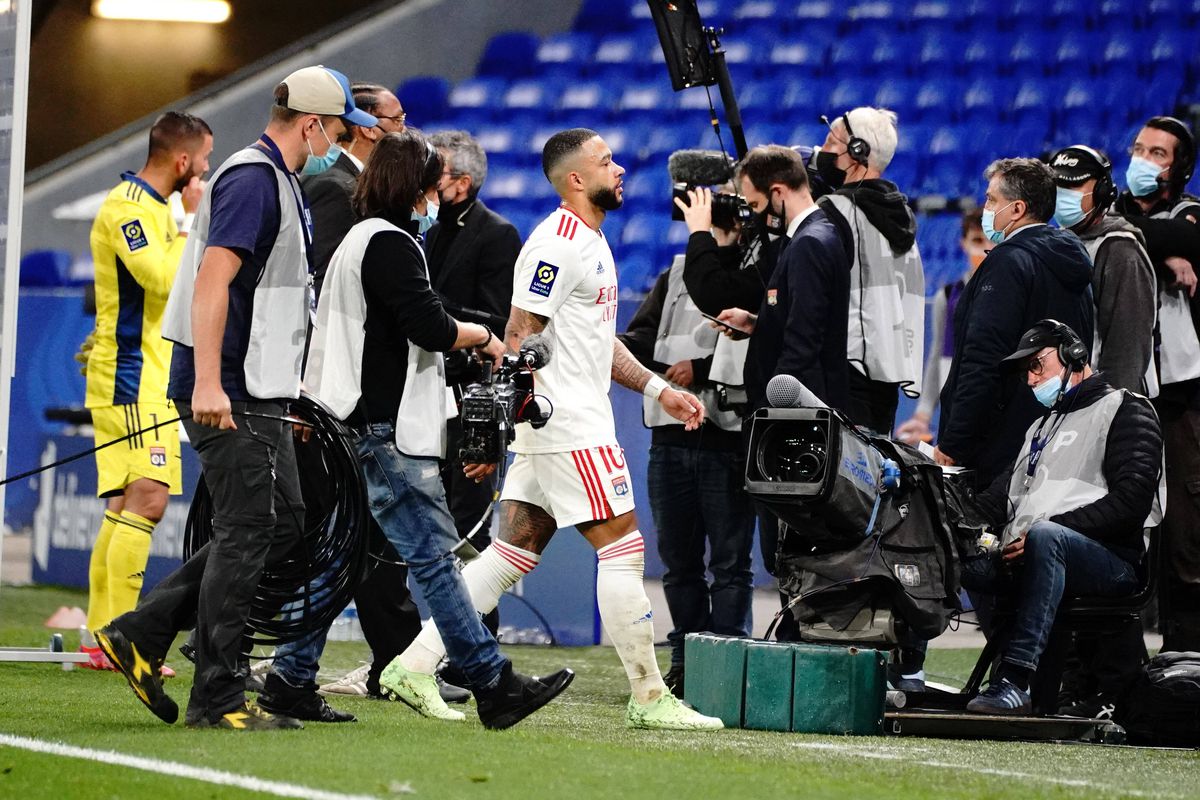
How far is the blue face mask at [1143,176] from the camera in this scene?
7422mm

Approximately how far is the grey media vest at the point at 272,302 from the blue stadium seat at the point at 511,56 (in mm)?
12475

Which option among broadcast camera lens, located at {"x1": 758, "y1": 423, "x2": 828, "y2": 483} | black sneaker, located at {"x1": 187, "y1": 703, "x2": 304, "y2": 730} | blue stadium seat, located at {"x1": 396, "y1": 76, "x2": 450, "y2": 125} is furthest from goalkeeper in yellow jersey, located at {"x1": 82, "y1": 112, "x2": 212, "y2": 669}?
blue stadium seat, located at {"x1": 396, "y1": 76, "x2": 450, "y2": 125}

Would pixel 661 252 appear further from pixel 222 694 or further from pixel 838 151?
pixel 222 694

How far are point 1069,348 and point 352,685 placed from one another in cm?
299

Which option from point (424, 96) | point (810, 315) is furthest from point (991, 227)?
point (424, 96)

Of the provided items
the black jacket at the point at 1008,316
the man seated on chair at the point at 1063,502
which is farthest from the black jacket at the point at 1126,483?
the black jacket at the point at 1008,316

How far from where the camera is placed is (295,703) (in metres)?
5.60

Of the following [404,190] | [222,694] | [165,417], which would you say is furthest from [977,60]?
[222,694]

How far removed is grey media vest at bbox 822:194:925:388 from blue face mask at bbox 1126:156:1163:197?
3.94 ft

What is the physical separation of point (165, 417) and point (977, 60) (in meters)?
9.76

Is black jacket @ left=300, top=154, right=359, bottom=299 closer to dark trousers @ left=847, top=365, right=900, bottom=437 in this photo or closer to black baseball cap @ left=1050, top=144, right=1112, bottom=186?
dark trousers @ left=847, top=365, right=900, bottom=437

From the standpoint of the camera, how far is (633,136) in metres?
16.2

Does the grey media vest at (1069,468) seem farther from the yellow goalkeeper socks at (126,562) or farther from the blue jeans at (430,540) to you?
the yellow goalkeeper socks at (126,562)

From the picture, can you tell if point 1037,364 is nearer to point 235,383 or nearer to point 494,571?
point 494,571
